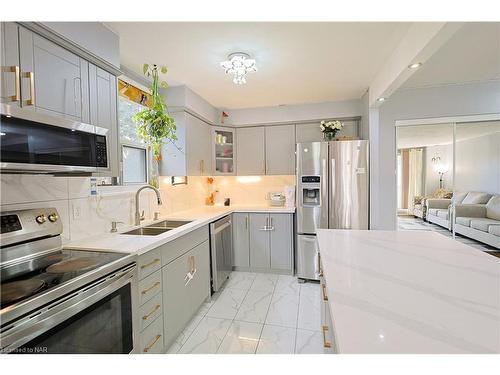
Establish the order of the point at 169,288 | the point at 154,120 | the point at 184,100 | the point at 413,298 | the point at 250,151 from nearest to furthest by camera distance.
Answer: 1. the point at 413,298
2. the point at 169,288
3. the point at 154,120
4. the point at 184,100
5. the point at 250,151

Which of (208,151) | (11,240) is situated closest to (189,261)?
(11,240)

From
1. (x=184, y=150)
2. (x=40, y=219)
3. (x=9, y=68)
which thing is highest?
(x=9, y=68)

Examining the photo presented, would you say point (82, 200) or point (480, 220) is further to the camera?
point (480, 220)

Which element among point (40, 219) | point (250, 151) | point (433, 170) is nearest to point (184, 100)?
point (250, 151)

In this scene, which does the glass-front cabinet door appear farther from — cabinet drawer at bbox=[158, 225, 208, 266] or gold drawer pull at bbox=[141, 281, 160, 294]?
gold drawer pull at bbox=[141, 281, 160, 294]

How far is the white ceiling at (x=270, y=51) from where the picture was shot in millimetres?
1675

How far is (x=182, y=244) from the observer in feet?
6.59

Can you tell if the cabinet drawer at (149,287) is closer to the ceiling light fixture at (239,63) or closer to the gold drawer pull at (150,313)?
the gold drawer pull at (150,313)

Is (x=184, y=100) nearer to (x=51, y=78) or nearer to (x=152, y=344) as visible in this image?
(x=51, y=78)

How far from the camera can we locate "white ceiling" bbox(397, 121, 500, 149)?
2832 millimetres

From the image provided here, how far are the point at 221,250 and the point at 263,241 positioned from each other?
2.18 feet

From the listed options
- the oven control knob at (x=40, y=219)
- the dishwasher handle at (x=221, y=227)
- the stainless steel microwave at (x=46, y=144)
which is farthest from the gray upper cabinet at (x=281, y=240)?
the oven control knob at (x=40, y=219)

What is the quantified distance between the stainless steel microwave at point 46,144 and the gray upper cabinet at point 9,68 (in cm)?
12

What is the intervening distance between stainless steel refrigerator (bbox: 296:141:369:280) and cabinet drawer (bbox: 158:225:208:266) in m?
1.35
